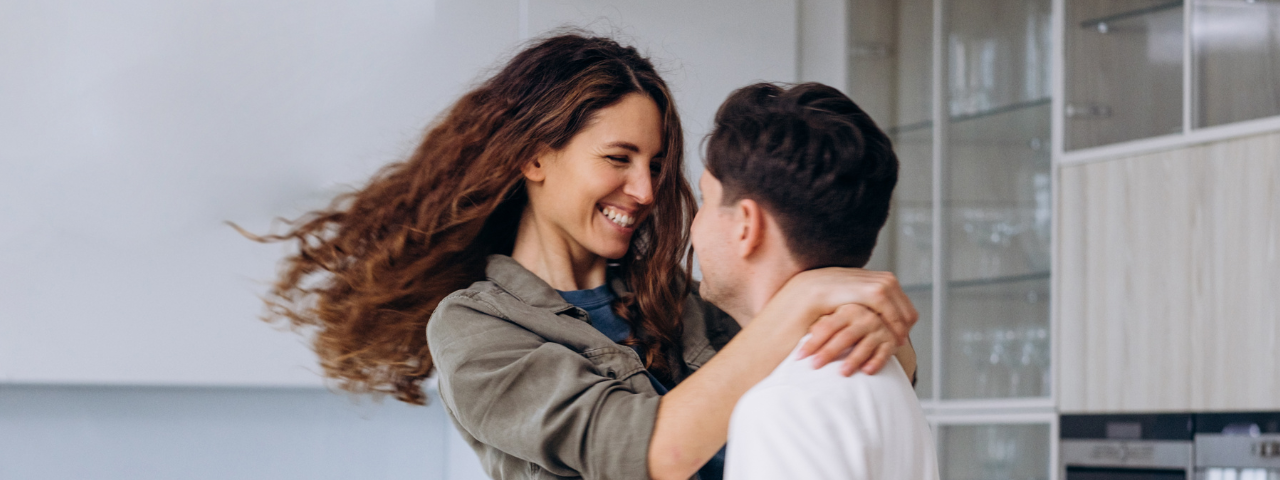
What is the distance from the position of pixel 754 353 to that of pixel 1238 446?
6.04ft

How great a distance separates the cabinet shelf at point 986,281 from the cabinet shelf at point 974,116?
46cm

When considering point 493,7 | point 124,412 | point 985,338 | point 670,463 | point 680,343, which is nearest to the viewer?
point 670,463

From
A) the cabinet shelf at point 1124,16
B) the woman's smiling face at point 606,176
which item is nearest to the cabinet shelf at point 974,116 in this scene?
the cabinet shelf at point 1124,16

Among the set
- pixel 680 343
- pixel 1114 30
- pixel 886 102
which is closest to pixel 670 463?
pixel 680 343

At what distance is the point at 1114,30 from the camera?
2.90 metres

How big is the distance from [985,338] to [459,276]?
6.62 ft

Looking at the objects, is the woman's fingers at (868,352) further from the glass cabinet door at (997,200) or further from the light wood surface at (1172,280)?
the glass cabinet door at (997,200)

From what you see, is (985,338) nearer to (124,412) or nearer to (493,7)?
(493,7)

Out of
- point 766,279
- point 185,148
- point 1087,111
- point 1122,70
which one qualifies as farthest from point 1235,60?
point 185,148

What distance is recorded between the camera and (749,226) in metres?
1.20

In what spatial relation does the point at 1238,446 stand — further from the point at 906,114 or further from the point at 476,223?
the point at 476,223

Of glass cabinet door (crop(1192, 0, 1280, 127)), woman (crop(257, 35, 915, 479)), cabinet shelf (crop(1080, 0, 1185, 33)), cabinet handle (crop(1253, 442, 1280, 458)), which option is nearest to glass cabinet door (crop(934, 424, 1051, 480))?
cabinet handle (crop(1253, 442, 1280, 458))

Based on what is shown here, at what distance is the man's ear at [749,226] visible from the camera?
1.19 metres

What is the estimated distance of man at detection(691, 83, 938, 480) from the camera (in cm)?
100
